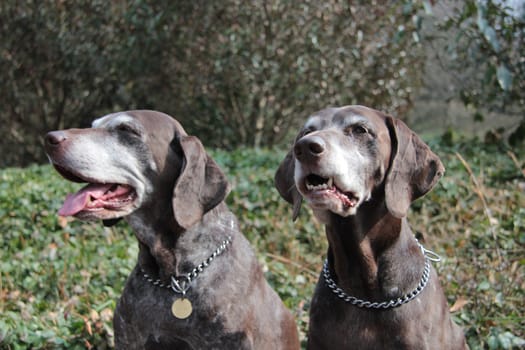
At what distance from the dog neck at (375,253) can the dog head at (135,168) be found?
625 mm

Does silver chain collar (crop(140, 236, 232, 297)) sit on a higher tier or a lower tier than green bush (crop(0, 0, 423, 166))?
higher

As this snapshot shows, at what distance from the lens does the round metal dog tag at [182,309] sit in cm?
310

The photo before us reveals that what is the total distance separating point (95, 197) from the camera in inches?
122

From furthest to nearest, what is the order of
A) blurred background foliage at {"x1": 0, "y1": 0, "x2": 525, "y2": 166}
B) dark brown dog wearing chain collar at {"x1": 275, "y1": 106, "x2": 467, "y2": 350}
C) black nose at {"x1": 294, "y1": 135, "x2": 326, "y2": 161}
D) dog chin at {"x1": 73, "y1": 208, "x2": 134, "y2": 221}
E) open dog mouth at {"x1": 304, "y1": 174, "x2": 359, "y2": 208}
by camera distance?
blurred background foliage at {"x1": 0, "y1": 0, "x2": 525, "y2": 166}
dog chin at {"x1": 73, "y1": 208, "x2": 134, "y2": 221}
dark brown dog wearing chain collar at {"x1": 275, "y1": 106, "x2": 467, "y2": 350}
open dog mouth at {"x1": 304, "y1": 174, "x2": 359, "y2": 208}
black nose at {"x1": 294, "y1": 135, "x2": 326, "y2": 161}

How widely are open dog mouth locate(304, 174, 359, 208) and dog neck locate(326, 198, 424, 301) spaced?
7.5 inches

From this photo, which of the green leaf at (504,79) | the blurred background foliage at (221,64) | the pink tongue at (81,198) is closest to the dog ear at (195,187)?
the pink tongue at (81,198)

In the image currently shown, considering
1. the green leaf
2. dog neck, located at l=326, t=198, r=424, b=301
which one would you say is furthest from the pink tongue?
the green leaf

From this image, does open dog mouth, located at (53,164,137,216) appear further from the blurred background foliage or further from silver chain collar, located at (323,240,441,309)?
the blurred background foliage

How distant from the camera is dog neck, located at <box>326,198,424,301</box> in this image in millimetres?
3047

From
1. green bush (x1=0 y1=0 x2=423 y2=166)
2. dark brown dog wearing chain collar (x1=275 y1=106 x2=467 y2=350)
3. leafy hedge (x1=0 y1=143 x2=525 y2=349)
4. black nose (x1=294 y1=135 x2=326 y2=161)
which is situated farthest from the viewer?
green bush (x1=0 y1=0 x2=423 y2=166)

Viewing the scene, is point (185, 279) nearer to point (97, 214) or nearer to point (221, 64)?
point (97, 214)

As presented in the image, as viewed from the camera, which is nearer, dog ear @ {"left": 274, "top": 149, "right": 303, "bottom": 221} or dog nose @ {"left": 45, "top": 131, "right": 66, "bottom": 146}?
dog nose @ {"left": 45, "top": 131, "right": 66, "bottom": 146}

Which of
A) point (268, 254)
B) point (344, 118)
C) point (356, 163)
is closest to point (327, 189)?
point (356, 163)

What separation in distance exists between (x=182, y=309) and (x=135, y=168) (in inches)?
27.9
